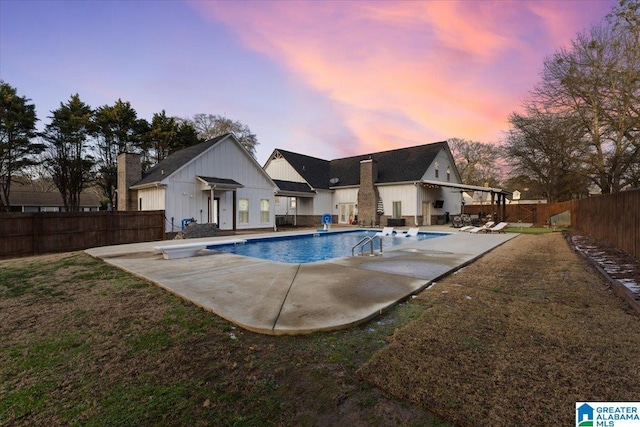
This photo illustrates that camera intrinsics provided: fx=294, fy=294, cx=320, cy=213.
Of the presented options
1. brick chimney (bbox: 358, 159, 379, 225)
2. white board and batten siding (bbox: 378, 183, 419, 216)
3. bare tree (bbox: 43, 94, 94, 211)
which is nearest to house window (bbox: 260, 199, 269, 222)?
brick chimney (bbox: 358, 159, 379, 225)

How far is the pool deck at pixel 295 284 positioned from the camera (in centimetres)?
382

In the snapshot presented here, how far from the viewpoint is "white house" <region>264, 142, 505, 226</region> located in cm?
2384

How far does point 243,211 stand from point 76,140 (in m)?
23.2

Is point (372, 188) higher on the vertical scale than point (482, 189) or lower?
higher

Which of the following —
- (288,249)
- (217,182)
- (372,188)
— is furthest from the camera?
(372,188)

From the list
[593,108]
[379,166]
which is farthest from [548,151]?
[379,166]

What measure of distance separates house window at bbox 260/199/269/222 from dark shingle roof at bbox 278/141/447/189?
6.93 meters

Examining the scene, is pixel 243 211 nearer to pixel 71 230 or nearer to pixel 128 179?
pixel 128 179

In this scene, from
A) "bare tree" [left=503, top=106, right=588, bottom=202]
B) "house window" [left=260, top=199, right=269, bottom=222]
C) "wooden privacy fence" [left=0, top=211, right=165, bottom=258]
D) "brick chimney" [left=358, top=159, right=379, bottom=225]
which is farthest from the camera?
"brick chimney" [left=358, top=159, right=379, bottom=225]

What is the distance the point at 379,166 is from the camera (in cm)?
2727

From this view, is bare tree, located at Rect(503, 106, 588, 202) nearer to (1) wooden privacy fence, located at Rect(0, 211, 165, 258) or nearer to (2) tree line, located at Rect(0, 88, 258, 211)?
(2) tree line, located at Rect(0, 88, 258, 211)

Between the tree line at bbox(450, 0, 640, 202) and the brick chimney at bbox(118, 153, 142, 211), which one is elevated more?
the tree line at bbox(450, 0, 640, 202)

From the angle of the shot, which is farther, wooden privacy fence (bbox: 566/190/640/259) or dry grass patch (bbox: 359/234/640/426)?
wooden privacy fence (bbox: 566/190/640/259)

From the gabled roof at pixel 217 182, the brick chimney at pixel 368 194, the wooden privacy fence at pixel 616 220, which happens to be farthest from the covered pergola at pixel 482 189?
the gabled roof at pixel 217 182
